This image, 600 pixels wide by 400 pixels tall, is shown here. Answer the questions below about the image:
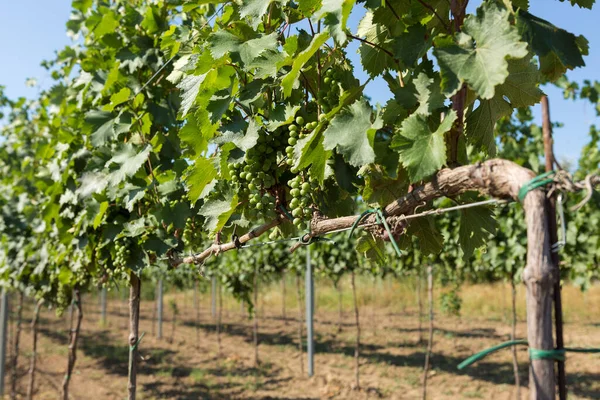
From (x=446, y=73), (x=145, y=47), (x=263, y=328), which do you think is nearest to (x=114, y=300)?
(x=263, y=328)

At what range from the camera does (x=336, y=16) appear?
1126 mm

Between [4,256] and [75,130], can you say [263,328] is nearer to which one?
[4,256]

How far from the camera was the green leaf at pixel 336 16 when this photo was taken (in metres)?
1.11

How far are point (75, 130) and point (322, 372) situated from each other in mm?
7985

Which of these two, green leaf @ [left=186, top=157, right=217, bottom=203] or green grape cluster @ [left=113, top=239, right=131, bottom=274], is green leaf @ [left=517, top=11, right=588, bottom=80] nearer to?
green leaf @ [left=186, top=157, right=217, bottom=203]

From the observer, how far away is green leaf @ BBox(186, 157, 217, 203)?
1660 millimetres

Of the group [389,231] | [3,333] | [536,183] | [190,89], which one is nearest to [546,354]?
[536,183]

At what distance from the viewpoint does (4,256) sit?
6.16m

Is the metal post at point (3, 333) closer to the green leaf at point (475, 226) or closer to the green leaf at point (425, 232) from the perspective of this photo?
the green leaf at point (425, 232)

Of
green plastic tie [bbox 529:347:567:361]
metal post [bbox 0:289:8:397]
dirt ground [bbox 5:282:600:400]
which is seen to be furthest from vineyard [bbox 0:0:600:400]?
dirt ground [bbox 5:282:600:400]

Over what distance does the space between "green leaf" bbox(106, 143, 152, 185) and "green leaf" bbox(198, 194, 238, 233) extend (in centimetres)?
99

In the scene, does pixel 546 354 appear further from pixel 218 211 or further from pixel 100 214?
pixel 100 214

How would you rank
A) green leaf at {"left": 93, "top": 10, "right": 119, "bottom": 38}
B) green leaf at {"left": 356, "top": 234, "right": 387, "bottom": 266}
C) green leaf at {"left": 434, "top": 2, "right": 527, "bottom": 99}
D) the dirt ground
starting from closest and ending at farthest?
green leaf at {"left": 434, "top": 2, "right": 527, "bottom": 99} < green leaf at {"left": 356, "top": 234, "right": 387, "bottom": 266} < green leaf at {"left": 93, "top": 10, "right": 119, "bottom": 38} < the dirt ground

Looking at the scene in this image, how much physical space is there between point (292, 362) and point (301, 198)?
10.6 m
